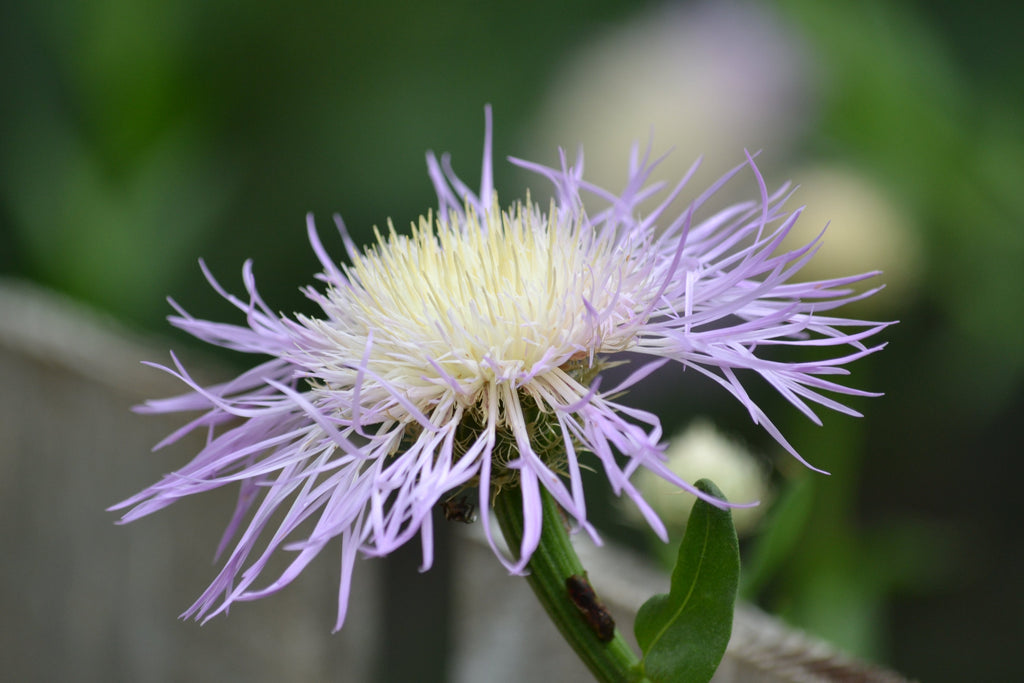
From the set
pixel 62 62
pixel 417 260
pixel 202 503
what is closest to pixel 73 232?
pixel 62 62

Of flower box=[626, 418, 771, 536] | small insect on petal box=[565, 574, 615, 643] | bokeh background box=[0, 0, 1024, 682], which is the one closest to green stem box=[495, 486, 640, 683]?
small insect on petal box=[565, 574, 615, 643]

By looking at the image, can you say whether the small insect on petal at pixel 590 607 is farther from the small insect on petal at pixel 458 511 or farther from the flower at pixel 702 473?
the flower at pixel 702 473

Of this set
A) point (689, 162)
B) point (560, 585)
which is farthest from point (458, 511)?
point (689, 162)

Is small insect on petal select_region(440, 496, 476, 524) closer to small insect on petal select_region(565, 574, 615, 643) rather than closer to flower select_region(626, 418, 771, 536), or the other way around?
small insect on petal select_region(565, 574, 615, 643)

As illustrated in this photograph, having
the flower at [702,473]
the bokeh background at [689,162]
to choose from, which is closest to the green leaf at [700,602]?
the bokeh background at [689,162]

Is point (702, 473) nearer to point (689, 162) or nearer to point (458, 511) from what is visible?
point (458, 511)
